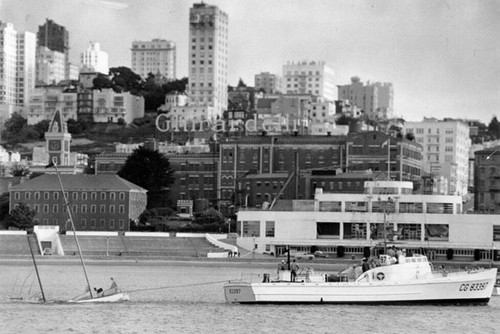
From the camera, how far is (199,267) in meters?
A: 105

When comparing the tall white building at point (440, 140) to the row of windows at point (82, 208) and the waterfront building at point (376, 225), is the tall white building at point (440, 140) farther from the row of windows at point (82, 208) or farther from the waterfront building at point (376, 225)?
the waterfront building at point (376, 225)

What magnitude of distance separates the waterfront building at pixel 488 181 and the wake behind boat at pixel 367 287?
62.4 meters

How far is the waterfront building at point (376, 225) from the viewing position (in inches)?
4166

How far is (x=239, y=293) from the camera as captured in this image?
64688 millimetres

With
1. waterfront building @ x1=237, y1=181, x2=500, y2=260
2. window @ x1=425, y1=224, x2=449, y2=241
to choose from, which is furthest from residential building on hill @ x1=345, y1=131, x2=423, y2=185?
window @ x1=425, y1=224, x2=449, y2=241

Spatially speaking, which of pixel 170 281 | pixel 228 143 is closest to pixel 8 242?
pixel 170 281

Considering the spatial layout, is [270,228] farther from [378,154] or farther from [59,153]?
[59,153]

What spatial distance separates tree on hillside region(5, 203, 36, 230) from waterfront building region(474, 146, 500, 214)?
38.3m

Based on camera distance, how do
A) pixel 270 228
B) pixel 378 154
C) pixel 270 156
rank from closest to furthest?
pixel 270 228 → pixel 378 154 → pixel 270 156

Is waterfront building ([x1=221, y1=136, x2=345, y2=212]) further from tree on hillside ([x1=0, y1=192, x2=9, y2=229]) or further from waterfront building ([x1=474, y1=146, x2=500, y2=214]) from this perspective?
tree on hillside ([x1=0, y1=192, x2=9, y2=229])

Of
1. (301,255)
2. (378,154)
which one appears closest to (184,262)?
(301,255)

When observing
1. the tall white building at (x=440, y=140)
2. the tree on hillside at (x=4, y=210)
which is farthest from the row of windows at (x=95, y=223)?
the tall white building at (x=440, y=140)

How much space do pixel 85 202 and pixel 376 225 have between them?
3480 cm

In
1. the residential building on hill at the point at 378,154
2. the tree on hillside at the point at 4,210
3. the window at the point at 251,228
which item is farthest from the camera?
the residential building on hill at the point at 378,154
